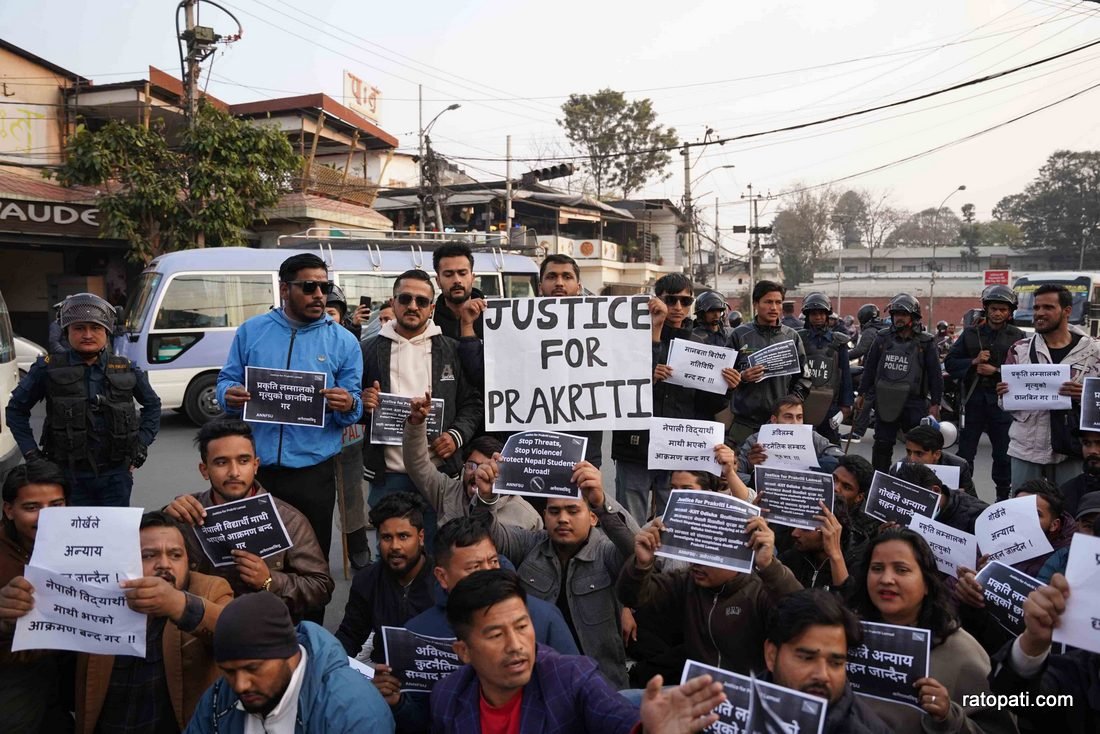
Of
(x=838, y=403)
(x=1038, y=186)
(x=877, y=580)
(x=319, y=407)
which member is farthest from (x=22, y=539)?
(x=1038, y=186)

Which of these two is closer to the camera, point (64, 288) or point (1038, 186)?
point (64, 288)

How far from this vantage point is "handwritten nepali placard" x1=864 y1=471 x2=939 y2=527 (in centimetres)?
406

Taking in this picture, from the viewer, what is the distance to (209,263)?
12320 millimetres

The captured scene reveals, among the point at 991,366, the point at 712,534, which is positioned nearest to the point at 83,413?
the point at 712,534

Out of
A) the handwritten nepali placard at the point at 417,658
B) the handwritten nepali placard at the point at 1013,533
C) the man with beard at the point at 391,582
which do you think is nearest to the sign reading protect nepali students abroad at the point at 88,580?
the handwritten nepali placard at the point at 417,658

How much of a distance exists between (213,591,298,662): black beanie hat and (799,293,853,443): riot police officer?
562cm

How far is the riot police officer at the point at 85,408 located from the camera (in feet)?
17.4

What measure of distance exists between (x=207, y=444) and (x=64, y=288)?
20.6m

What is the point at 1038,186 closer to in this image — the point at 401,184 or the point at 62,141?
the point at 401,184

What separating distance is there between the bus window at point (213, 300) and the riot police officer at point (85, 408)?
645 centimetres

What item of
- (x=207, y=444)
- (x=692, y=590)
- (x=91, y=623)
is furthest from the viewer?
(x=207, y=444)

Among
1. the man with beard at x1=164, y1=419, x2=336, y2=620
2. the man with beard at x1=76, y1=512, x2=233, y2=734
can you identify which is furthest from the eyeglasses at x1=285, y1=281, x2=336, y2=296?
the man with beard at x1=76, y1=512, x2=233, y2=734

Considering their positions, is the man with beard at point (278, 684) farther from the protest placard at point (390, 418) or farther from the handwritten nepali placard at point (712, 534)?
the protest placard at point (390, 418)

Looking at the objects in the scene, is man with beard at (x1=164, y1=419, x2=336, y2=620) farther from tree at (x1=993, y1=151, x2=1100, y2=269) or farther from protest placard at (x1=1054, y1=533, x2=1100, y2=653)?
tree at (x1=993, y1=151, x2=1100, y2=269)
